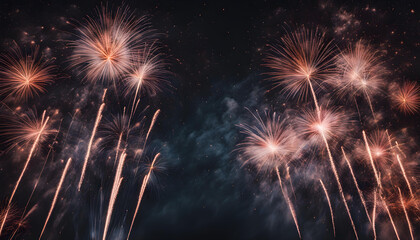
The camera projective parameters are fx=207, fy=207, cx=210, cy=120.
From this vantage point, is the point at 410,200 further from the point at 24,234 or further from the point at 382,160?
the point at 24,234

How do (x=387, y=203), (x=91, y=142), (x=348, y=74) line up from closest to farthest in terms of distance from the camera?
(x=348, y=74), (x=91, y=142), (x=387, y=203)

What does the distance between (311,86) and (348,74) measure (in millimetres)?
2186

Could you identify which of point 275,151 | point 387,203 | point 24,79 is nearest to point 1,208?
point 24,79

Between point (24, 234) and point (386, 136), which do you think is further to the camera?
point (24, 234)

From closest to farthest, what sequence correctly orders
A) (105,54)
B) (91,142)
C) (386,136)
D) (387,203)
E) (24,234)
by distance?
(105,54) → (91,142) → (386,136) → (387,203) → (24,234)

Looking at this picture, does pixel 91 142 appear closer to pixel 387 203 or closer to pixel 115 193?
pixel 115 193

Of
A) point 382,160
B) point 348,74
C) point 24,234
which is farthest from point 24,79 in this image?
point 382,160

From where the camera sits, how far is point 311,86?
12484mm

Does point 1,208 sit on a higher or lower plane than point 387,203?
lower

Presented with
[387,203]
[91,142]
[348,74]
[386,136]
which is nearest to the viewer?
[348,74]

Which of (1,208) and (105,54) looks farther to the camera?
(1,208)

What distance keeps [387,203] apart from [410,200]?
3162 mm

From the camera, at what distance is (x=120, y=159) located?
13.7 meters

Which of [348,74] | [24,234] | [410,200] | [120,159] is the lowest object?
[24,234]
